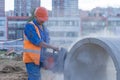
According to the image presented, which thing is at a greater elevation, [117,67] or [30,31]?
[30,31]

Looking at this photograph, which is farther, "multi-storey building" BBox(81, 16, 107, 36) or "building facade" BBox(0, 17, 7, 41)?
"building facade" BBox(0, 17, 7, 41)

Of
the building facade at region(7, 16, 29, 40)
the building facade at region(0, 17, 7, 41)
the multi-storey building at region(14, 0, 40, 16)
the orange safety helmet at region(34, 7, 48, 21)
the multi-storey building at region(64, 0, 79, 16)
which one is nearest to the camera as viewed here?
the orange safety helmet at region(34, 7, 48, 21)

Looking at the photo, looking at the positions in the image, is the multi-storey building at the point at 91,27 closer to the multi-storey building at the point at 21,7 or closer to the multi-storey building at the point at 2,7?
the multi-storey building at the point at 21,7

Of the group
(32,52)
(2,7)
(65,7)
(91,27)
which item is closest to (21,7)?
(2,7)

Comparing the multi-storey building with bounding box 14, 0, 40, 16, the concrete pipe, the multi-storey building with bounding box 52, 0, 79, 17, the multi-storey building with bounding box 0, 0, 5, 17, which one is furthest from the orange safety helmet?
the multi-storey building with bounding box 0, 0, 5, 17

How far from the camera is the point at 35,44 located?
6766 millimetres

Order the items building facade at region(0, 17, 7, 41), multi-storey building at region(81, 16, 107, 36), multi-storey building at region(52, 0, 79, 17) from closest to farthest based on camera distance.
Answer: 1. multi-storey building at region(81, 16, 107, 36)
2. multi-storey building at region(52, 0, 79, 17)
3. building facade at region(0, 17, 7, 41)

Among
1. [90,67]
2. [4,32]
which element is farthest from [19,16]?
[90,67]

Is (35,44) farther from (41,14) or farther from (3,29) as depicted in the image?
(3,29)

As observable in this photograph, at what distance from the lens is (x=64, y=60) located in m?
6.84

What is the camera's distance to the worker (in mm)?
6742

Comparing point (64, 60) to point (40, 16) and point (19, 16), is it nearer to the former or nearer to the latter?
point (40, 16)

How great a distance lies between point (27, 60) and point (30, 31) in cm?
52

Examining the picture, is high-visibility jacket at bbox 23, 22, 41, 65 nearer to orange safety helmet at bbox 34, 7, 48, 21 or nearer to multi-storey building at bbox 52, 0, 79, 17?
orange safety helmet at bbox 34, 7, 48, 21
